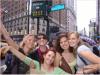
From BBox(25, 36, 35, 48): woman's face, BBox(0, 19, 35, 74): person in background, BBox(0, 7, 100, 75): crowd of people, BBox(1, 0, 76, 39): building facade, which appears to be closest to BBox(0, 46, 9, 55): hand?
BBox(0, 7, 100, 75): crowd of people

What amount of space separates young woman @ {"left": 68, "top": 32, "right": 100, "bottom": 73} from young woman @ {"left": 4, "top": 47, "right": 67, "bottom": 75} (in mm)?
157

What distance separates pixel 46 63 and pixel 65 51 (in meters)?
0.31

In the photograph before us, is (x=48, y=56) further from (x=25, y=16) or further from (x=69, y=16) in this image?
(x=25, y=16)

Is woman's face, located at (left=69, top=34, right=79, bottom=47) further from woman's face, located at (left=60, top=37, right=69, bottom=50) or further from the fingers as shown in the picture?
the fingers

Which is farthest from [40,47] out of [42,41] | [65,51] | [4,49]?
[4,49]

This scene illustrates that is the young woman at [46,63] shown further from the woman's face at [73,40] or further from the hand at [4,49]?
the woman's face at [73,40]

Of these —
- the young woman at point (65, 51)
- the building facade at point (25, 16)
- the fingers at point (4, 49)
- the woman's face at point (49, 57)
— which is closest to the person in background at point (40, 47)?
the young woman at point (65, 51)

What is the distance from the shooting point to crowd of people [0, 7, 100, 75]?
6.35 ft

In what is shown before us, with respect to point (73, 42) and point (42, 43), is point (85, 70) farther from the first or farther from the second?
point (42, 43)

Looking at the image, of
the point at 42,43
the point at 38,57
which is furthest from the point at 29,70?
the point at 42,43

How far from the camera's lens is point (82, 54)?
74.9 inches

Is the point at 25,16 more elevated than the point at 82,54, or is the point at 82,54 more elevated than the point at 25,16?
the point at 82,54

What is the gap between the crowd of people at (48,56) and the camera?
1935 mm

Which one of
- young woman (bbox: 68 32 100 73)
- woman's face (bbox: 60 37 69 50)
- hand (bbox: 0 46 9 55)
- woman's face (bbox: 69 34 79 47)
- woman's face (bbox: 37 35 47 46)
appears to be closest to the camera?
young woman (bbox: 68 32 100 73)
